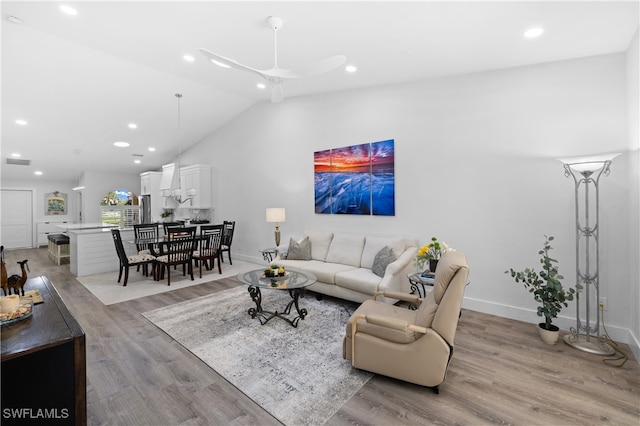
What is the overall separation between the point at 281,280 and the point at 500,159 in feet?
10.2

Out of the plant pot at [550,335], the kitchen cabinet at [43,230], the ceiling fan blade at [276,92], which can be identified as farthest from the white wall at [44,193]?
the plant pot at [550,335]

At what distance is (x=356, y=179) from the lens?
15.8ft

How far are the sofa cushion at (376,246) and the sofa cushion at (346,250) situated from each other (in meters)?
0.09

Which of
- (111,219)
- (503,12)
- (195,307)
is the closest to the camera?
(503,12)

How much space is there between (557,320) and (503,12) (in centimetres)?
326

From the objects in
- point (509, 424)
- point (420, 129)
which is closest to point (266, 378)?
point (509, 424)

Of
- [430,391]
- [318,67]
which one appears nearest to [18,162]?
[318,67]

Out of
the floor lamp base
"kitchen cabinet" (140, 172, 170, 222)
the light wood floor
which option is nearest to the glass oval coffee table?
the light wood floor

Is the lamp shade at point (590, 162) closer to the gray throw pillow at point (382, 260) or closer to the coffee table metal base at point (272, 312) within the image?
the gray throw pillow at point (382, 260)

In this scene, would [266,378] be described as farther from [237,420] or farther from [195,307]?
[195,307]

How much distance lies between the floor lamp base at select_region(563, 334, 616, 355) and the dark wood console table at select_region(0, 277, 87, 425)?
13.0 ft

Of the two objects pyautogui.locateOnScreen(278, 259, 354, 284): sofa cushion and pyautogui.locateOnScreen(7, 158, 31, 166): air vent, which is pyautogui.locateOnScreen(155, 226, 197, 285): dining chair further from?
pyautogui.locateOnScreen(7, 158, 31, 166): air vent

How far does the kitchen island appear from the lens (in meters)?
5.54

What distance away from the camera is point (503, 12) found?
8.23 ft
